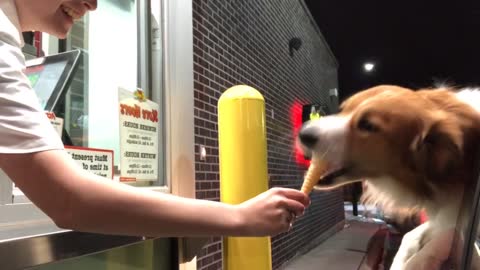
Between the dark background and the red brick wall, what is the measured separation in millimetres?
1432

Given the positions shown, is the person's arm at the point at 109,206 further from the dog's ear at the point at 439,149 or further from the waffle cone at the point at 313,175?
the dog's ear at the point at 439,149

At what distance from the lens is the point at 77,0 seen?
1.24 m

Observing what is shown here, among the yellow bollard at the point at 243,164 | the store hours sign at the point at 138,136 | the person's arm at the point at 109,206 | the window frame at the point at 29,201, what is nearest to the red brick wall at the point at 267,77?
the window frame at the point at 29,201

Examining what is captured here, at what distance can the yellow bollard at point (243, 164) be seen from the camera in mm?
2008

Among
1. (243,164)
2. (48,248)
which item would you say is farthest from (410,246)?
(48,248)

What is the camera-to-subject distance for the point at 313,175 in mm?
1397

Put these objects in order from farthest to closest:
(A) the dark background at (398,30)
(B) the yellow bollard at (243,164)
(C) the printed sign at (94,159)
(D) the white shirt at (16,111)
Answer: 1. (A) the dark background at (398,30)
2. (C) the printed sign at (94,159)
3. (B) the yellow bollard at (243,164)
4. (D) the white shirt at (16,111)

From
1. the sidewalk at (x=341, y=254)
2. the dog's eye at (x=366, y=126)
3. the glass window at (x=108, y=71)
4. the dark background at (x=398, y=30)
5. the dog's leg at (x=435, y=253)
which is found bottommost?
the sidewalk at (x=341, y=254)

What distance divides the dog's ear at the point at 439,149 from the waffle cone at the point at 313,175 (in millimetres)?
309

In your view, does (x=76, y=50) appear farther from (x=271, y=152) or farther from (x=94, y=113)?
(x=271, y=152)

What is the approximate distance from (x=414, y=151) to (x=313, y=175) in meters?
0.35

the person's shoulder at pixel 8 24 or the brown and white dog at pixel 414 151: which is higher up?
the person's shoulder at pixel 8 24

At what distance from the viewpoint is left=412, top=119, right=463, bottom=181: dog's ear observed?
1.37 meters

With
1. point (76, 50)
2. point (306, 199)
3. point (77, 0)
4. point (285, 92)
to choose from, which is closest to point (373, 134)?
point (306, 199)
